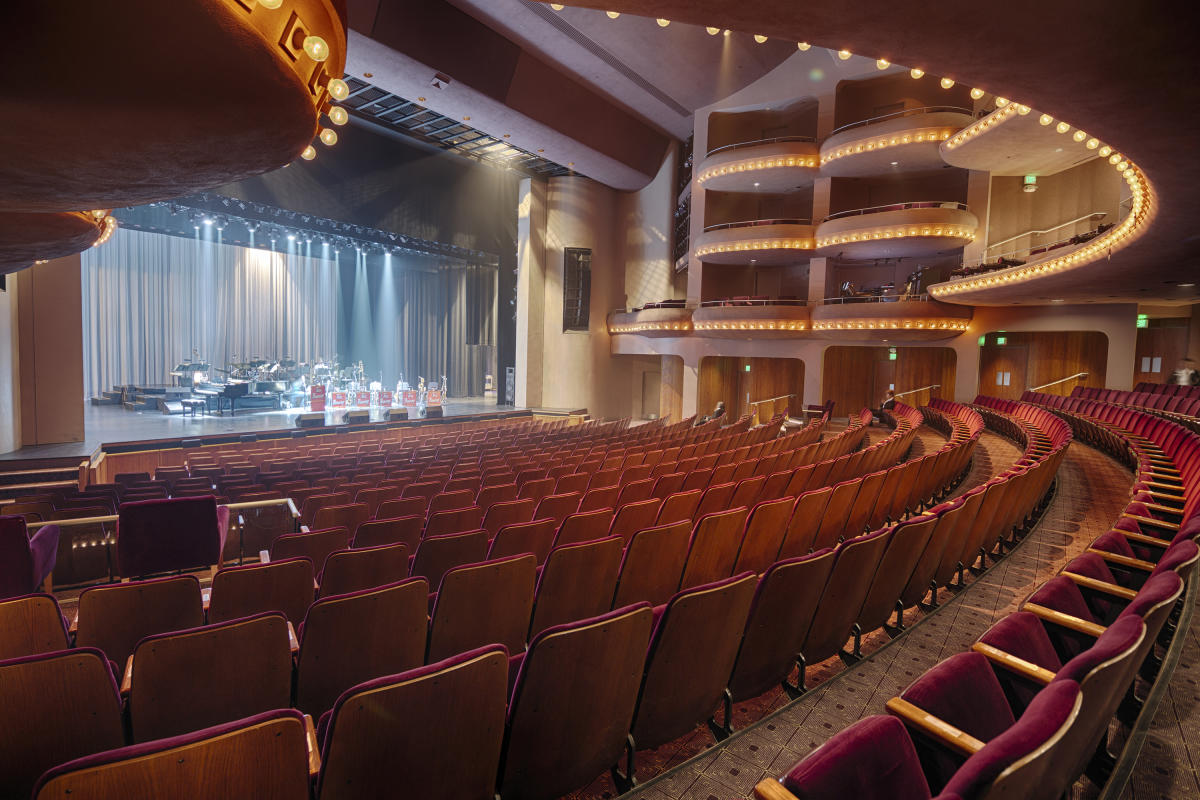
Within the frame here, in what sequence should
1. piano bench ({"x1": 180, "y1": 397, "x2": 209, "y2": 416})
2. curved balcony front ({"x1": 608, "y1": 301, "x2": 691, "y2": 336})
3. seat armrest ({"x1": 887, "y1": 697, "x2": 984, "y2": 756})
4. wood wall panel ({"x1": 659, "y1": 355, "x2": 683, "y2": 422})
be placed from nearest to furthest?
seat armrest ({"x1": 887, "y1": 697, "x2": 984, "y2": 756})
piano bench ({"x1": 180, "y1": 397, "x2": 209, "y2": 416})
curved balcony front ({"x1": 608, "y1": 301, "x2": 691, "y2": 336})
wood wall panel ({"x1": 659, "y1": 355, "x2": 683, "y2": 422})

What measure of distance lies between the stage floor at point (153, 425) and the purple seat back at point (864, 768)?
12051mm

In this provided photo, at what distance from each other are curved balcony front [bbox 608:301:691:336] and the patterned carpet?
14.6 m

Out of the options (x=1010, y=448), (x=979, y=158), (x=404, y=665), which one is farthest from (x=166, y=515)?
(x=979, y=158)

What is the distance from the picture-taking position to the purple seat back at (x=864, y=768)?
4.05ft

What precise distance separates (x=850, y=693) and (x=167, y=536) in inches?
179

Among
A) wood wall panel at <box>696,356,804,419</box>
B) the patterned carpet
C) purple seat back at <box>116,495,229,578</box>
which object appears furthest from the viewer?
wood wall panel at <box>696,356,804,419</box>

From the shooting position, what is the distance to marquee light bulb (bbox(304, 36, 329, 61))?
267 cm

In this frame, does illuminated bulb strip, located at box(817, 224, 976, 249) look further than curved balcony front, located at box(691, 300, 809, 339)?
No

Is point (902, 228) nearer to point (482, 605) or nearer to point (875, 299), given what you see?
point (875, 299)

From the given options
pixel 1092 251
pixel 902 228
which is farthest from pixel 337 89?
pixel 902 228

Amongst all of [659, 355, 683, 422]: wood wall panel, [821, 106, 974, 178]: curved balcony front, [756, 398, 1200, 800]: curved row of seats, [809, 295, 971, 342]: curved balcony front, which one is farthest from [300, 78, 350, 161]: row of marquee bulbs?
[659, 355, 683, 422]: wood wall panel

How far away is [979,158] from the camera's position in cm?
1409

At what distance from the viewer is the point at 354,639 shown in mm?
2078

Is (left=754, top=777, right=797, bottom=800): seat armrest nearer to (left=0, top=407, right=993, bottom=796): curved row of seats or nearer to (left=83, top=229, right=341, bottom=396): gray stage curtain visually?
(left=0, top=407, right=993, bottom=796): curved row of seats
